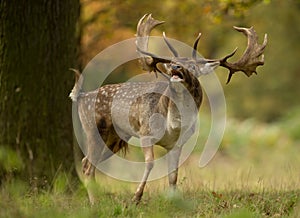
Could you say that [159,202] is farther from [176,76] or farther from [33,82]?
[33,82]

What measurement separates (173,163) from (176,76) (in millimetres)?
1147

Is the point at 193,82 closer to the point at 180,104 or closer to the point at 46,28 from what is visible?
the point at 180,104

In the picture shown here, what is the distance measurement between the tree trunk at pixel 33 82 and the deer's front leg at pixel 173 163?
4.94 feet

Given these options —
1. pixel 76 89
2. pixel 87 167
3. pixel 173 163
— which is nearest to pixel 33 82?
pixel 76 89

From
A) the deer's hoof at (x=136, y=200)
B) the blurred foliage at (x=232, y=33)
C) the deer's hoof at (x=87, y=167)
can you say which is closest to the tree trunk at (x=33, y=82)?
the deer's hoof at (x=87, y=167)

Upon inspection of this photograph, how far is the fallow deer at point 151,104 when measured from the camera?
758cm

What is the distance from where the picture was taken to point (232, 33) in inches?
1121

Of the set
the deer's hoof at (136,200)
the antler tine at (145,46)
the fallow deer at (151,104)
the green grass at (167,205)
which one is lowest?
the deer's hoof at (136,200)

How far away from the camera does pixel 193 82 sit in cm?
760

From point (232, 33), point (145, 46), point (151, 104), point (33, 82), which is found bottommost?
point (232, 33)

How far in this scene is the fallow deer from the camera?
299 inches

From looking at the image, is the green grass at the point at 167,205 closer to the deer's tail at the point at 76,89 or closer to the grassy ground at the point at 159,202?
the grassy ground at the point at 159,202

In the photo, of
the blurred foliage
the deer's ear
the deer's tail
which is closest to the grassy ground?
the deer's tail

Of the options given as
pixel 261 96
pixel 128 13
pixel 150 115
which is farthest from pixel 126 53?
pixel 261 96
